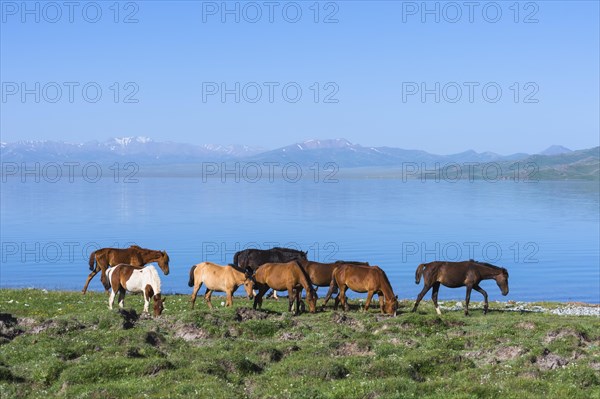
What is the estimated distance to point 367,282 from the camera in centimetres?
2708

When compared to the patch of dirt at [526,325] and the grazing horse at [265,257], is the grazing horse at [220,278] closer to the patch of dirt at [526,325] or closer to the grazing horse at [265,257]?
the grazing horse at [265,257]

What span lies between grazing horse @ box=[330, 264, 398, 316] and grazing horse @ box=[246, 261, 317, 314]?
1.28 m

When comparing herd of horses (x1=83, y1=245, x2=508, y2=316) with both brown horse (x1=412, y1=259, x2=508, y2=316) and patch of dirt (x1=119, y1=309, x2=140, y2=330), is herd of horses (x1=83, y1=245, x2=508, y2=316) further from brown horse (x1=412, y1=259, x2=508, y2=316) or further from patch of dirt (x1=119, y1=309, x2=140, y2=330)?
patch of dirt (x1=119, y1=309, x2=140, y2=330)

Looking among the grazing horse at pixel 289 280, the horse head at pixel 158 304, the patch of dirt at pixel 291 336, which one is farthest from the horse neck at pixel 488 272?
the horse head at pixel 158 304

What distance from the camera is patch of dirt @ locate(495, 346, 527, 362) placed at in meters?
19.7

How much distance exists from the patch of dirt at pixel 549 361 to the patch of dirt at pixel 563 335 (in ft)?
7.28

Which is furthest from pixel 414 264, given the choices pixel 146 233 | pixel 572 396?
pixel 572 396

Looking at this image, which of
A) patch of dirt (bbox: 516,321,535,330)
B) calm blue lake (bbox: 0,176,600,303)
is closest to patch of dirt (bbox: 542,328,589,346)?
patch of dirt (bbox: 516,321,535,330)

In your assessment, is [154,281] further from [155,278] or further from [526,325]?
[526,325]

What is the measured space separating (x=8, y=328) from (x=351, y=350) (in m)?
10.4

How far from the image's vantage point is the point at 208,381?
55.0 ft

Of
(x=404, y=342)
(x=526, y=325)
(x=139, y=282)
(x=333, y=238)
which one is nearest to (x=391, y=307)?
(x=526, y=325)

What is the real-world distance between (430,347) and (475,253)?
6061 centimetres

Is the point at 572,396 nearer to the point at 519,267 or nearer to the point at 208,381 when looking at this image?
the point at 208,381
